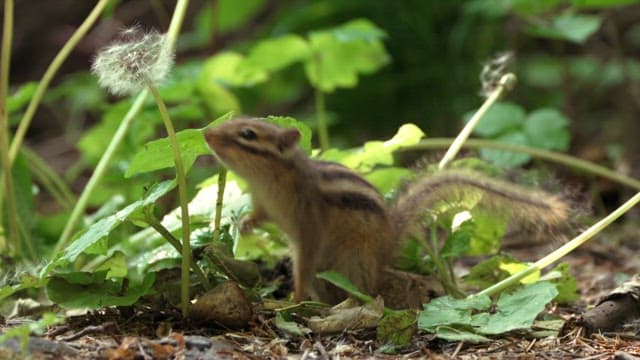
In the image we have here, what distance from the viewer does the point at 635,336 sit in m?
2.99

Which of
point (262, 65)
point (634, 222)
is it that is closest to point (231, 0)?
point (262, 65)

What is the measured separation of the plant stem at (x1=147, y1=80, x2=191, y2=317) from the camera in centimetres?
261

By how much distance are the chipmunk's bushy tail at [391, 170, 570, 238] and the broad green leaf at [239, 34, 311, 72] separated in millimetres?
1668

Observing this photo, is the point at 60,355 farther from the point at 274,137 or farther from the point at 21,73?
the point at 21,73

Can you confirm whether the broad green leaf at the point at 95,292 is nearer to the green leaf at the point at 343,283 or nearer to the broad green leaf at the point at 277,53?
the green leaf at the point at 343,283

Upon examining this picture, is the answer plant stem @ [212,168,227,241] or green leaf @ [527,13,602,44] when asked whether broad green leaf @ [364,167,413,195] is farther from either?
green leaf @ [527,13,602,44]

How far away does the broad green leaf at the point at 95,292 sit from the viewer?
2734 mm

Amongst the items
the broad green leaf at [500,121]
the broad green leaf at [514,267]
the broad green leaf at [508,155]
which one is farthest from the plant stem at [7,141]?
the broad green leaf at [500,121]

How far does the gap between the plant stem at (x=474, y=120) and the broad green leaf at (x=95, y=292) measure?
120 cm

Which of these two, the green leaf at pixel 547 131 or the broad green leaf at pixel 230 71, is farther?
the broad green leaf at pixel 230 71

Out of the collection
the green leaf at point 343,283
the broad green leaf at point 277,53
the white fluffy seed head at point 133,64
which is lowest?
the green leaf at point 343,283

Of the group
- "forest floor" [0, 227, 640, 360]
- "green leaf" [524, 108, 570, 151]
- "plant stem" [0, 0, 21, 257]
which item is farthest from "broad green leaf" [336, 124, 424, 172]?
"green leaf" [524, 108, 570, 151]

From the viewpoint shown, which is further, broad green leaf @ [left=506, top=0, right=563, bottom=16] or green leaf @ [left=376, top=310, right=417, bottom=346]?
broad green leaf @ [left=506, top=0, right=563, bottom=16]

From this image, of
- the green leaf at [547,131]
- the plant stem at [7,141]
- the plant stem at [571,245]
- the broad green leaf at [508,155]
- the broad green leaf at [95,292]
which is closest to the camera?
the broad green leaf at [95,292]
